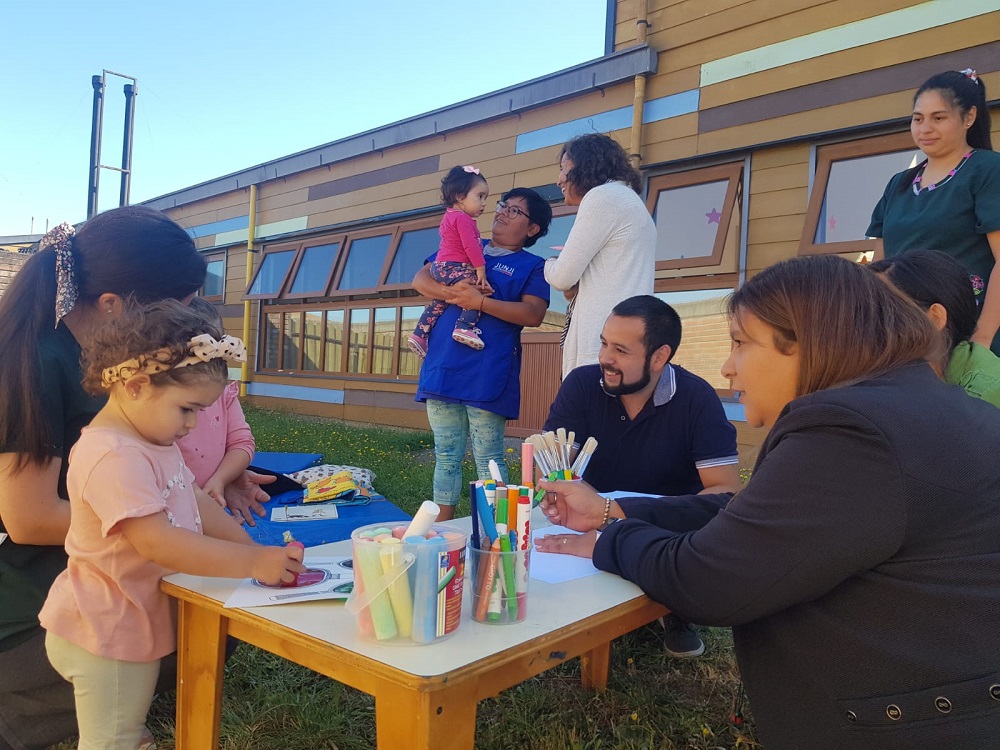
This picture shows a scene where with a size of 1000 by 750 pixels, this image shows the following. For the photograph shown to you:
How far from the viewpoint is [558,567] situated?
1.40m

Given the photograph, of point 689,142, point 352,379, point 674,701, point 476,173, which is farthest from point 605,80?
point 674,701

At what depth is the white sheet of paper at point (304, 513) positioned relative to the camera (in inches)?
136

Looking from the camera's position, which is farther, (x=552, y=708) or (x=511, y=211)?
(x=511, y=211)

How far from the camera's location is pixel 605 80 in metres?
5.69

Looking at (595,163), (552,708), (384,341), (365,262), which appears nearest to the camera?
(552,708)

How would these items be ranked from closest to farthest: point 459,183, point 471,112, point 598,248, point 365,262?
point 598,248 < point 459,183 < point 471,112 < point 365,262

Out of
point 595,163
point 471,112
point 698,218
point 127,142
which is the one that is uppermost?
point 127,142

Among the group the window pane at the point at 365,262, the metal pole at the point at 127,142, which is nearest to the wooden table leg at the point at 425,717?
the window pane at the point at 365,262

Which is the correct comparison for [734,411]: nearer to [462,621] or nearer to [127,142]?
[462,621]

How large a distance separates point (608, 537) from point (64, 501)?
1241 mm

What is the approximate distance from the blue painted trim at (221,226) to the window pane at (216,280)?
17.5 inches

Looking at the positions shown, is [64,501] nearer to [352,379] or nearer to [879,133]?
[879,133]

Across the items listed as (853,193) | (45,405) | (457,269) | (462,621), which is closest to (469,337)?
(457,269)

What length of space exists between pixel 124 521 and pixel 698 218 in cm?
470
